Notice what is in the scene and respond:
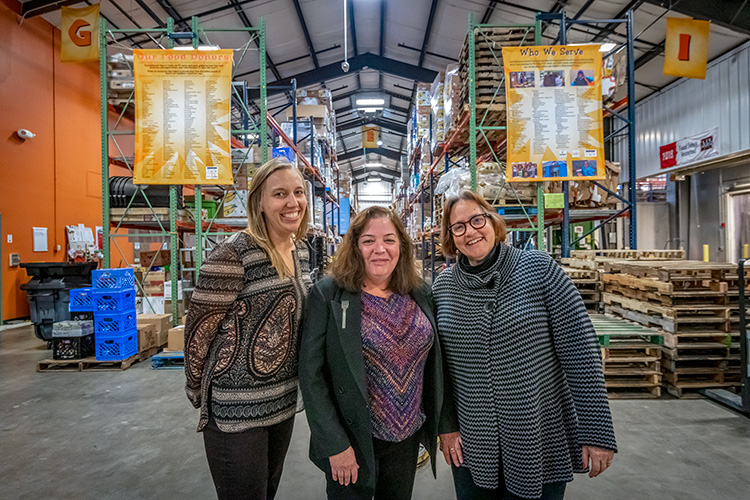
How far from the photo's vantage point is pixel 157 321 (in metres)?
6.60

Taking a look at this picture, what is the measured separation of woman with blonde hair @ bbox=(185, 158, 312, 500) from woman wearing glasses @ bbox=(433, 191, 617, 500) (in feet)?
2.30

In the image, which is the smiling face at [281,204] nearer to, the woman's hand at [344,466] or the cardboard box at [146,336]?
the woman's hand at [344,466]

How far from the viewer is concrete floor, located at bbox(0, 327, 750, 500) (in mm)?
2713

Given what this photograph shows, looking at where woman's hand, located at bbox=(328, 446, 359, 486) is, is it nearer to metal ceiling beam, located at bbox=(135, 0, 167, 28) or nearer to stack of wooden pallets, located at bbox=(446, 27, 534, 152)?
stack of wooden pallets, located at bbox=(446, 27, 534, 152)

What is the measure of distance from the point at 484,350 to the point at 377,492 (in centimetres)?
78

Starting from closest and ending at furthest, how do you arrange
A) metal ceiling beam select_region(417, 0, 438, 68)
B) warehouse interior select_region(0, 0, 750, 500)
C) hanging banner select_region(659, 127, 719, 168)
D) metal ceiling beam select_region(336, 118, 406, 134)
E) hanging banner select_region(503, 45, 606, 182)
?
warehouse interior select_region(0, 0, 750, 500) → hanging banner select_region(503, 45, 606, 182) → hanging banner select_region(659, 127, 719, 168) → metal ceiling beam select_region(417, 0, 438, 68) → metal ceiling beam select_region(336, 118, 406, 134)

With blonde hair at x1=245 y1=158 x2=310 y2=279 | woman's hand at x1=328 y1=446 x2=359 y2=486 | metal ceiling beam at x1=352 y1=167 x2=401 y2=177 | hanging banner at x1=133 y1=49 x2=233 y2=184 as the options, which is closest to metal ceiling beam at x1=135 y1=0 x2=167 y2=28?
hanging banner at x1=133 y1=49 x2=233 y2=184

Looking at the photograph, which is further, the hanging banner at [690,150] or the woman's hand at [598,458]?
the hanging banner at [690,150]

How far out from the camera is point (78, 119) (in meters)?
10.8

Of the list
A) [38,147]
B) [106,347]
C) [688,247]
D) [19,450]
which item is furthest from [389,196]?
[19,450]

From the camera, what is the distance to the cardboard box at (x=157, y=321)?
651cm

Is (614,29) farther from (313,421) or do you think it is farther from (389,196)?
(389,196)

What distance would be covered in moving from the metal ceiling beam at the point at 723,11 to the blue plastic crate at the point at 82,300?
944 centimetres

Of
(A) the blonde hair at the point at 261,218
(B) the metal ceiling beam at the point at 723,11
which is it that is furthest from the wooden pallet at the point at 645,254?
(A) the blonde hair at the point at 261,218
